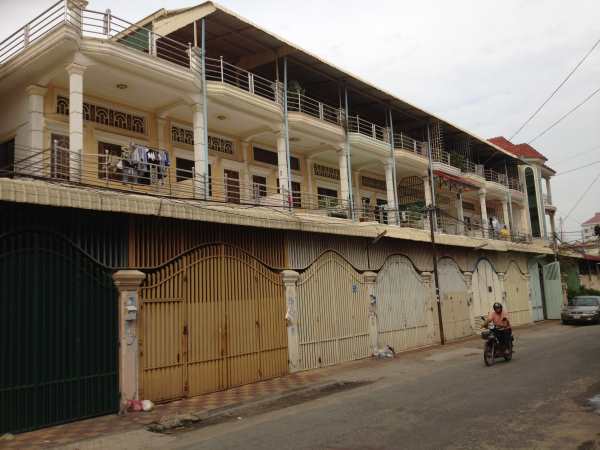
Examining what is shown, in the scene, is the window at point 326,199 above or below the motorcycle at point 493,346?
above

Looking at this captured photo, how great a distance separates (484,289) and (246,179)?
13774 millimetres

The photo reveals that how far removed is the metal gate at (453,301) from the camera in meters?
21.3

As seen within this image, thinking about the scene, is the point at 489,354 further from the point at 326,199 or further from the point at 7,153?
the point at 7,153

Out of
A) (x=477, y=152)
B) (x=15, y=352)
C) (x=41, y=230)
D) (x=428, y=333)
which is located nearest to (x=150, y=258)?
(x=41, y=230)

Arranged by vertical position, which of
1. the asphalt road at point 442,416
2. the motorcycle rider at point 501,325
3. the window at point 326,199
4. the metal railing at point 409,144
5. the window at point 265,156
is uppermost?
the metal railing at point 409,144

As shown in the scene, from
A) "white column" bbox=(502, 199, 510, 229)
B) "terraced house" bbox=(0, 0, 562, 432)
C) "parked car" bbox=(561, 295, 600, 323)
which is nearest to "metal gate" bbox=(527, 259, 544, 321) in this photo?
"parked car" bbox=(561, 295, 600, 323)

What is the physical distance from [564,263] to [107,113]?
32.9 metres

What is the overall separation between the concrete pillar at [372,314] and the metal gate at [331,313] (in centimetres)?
17

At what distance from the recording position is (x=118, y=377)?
31.7 ft

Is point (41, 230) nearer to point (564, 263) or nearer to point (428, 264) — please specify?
point (428, 264)

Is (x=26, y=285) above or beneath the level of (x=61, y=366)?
above

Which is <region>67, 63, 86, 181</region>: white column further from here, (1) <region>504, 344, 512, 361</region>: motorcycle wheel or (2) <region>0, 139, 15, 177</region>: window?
(1) <region>504, 344, 512, 361</region>: motorcycle wheel

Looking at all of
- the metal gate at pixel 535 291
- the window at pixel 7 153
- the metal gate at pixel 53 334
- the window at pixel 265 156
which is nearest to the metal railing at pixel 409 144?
the window at pixel 265 156

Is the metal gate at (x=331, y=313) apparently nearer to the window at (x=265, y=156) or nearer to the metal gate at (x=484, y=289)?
the window at (x=265, y=156)
